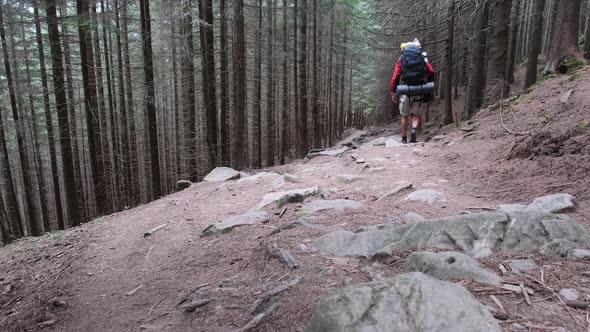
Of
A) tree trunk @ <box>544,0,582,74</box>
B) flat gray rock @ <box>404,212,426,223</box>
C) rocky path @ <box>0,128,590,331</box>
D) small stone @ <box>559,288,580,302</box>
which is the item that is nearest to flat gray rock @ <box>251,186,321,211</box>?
rocky path @ <box>0,128,590,331</box>

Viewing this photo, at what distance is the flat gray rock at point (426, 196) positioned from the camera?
3.85 meters

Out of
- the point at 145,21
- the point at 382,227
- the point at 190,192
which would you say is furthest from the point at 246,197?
the point at 145,21

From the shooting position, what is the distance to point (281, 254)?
2740mm

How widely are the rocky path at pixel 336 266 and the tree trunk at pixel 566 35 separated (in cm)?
341

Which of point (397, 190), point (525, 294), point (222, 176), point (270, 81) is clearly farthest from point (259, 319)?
point (270, 81)

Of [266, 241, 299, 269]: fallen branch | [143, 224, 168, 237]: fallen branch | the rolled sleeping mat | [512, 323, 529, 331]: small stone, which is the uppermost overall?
the rolled sleeping mat

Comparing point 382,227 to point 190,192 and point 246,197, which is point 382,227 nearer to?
point 246,197

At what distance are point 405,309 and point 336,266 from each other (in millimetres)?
852

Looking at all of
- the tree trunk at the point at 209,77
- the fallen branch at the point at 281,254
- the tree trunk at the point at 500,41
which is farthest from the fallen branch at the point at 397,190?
the tree trunk at the point at 209,77

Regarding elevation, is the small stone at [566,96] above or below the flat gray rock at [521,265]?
above

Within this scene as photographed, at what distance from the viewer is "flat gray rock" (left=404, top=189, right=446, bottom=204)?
3.85 metres

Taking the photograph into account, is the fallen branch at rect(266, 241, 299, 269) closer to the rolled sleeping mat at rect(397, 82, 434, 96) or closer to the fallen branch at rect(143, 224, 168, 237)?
the fallen branch at rect(143, 224, 168, 237)

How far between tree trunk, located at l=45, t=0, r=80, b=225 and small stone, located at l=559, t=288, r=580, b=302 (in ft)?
34.6

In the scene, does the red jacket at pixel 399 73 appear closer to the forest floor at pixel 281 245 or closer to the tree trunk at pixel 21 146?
the forest floor at pixel 281 245
